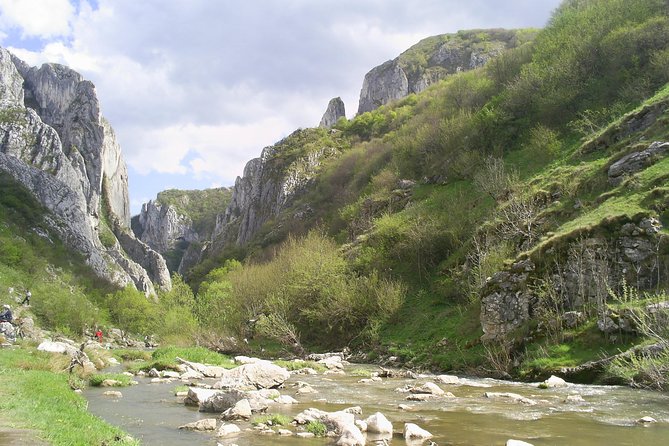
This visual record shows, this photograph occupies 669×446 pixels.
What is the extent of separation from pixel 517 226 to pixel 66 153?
554ft

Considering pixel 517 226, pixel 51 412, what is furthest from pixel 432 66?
pixel 51 412

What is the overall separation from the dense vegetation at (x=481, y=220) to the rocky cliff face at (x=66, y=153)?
3594 cm

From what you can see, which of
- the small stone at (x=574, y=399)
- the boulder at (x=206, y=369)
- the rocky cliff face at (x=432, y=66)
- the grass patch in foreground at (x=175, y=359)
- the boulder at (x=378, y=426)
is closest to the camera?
the boulder at (x=378, y=426)

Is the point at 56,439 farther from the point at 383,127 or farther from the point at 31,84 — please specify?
the point at 31,84

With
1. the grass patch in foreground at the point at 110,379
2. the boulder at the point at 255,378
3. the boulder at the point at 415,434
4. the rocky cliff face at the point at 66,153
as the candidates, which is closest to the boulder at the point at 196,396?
the boulder at the point at 255,378

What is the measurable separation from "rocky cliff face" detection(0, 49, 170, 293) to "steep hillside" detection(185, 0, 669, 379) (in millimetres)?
74624

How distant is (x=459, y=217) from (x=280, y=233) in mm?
66613

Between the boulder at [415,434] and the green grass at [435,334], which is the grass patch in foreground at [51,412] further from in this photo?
the green grass at [435,334]

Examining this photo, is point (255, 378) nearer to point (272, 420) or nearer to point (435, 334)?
point (272, 420)

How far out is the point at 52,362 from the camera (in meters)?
26.5

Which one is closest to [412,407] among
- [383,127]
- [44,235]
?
[44,235]

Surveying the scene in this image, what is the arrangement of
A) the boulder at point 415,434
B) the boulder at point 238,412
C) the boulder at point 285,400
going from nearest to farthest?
the boulder at point 415,434
the boulder at point 238,412
the boulder at point 285,400

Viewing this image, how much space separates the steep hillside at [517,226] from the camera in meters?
28.5

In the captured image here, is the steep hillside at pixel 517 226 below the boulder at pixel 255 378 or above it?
above
